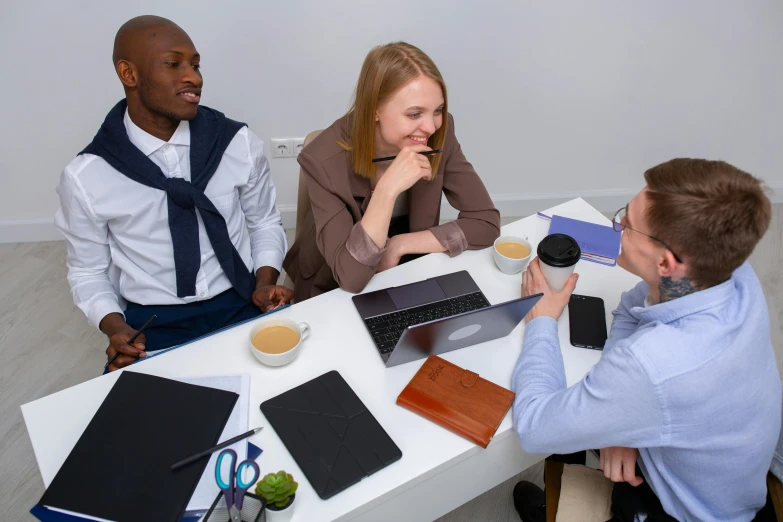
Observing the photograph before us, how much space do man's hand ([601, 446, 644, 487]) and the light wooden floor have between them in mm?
745

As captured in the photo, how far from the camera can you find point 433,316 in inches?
54.3

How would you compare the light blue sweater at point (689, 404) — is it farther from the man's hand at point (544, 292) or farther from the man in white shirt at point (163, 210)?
the man in white shirt at point (163, 210)

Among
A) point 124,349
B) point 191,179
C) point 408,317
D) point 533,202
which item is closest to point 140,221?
point 191,179

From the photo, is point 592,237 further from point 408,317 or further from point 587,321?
point 408,317

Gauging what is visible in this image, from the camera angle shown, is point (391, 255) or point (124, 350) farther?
point (391, 255)

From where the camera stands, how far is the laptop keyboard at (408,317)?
51.7 inches

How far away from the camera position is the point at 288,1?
226 cm

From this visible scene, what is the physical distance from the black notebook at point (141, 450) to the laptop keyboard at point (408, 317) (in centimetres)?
33

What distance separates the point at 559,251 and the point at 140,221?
1075 millimetres

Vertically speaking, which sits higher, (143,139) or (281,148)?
(143,139)

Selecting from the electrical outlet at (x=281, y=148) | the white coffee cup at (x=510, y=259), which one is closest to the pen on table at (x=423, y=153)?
the white coffee cup at (x=510, y=259)

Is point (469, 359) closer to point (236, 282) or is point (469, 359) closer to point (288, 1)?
point (236, 282)

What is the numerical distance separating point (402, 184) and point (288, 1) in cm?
120

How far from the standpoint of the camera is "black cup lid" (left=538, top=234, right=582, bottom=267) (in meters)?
1.37
